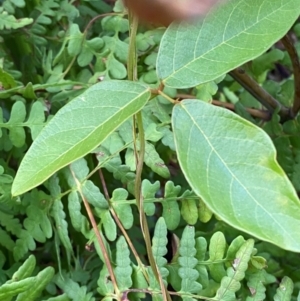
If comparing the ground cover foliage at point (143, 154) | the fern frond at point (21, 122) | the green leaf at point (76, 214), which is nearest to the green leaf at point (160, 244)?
the ground cover foliage at point (143, 154)

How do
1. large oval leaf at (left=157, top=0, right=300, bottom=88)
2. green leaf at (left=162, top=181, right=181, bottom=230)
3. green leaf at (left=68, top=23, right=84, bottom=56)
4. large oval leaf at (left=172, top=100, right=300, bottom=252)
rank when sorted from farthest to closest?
green leaf at (left=68, top=23, right=84, bottom=56), green leaf at (left=162, top=181, right=181, bottom=230), large oval leaf at (left=157, top=0, right=300, bottom=88), large oval leaf at (left=172, top=100, right=300, bottom=252)

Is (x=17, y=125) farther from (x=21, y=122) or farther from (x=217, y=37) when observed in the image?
(x=217, y=37)

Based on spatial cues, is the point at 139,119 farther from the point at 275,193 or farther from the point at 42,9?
the point at 42,9

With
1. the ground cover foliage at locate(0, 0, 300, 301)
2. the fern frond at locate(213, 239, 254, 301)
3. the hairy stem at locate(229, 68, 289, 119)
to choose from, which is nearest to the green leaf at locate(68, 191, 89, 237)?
the ground cover foliage at locate(0, 0, 300, 301)

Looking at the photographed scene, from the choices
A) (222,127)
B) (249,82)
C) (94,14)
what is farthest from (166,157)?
(222,127)

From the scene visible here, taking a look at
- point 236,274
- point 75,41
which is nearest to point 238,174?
point 236,274

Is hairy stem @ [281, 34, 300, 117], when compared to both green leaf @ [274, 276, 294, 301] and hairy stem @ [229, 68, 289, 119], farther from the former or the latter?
green leaf @ [274, 276, 294, 301]
